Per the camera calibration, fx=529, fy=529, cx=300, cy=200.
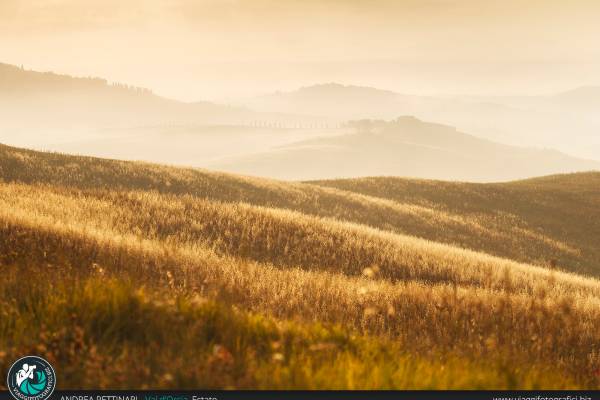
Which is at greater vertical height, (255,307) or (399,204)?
(255,307)

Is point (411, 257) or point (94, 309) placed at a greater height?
Answer: point (94, 309)

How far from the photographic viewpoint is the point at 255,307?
653 cm

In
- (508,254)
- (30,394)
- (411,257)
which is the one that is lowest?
(508,254)

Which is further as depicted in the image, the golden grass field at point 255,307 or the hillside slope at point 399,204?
the hillside slope at point 399,204

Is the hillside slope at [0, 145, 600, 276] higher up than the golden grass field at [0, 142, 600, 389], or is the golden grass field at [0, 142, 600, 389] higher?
the golden grass field at [0, 142, 600, 389]

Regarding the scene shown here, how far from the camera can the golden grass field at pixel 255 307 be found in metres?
3.41

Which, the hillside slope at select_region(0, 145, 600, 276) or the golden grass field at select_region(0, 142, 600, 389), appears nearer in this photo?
the golden grass field at select_region(0, 142, 600, 389)

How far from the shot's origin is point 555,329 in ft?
22.9

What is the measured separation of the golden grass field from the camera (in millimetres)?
3406

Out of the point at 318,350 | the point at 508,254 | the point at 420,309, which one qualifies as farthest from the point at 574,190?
the point at 318,350

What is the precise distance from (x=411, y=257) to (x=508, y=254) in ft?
67.9

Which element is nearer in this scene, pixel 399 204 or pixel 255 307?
pixel 255 307

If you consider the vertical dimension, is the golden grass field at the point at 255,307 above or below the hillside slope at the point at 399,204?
above

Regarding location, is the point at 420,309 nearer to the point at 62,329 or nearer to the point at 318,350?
the point at 318,350
